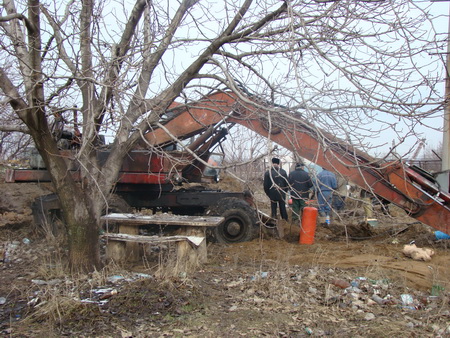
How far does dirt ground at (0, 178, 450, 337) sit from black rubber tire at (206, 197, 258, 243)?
2.82 ft

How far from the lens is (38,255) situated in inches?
266

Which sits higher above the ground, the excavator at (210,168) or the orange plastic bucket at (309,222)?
the excavator at (210,168)

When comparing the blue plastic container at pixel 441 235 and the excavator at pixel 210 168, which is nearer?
the excavator at pixel 210 168

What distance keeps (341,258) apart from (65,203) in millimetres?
4204

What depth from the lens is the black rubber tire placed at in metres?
8.01

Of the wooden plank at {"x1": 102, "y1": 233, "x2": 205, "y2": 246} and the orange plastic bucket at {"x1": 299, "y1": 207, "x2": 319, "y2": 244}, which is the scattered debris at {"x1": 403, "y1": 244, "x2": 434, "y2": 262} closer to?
the orange plastic bucket at {"x1": 299, "y1": 207, "x2": 319, "y2": 244}

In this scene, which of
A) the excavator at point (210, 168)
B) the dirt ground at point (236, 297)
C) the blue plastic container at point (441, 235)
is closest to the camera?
the dirt ground at point (236, 297)

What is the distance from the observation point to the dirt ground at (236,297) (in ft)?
13.2

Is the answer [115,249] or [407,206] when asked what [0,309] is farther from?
[407,206]

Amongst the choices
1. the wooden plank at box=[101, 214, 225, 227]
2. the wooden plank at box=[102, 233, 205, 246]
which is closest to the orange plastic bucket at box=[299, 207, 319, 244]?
the wooden plank at box=[101, 214, 225, 227]

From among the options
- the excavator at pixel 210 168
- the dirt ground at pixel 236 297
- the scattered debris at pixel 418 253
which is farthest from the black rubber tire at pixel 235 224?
the scattered debris at pixel 418 253

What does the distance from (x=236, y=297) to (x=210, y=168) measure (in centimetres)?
365

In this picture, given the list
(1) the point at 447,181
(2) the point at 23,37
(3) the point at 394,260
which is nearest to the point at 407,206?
(3) the point at 394,260

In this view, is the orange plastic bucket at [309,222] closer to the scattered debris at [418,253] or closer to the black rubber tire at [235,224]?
the black rubber tire at [235,224]
